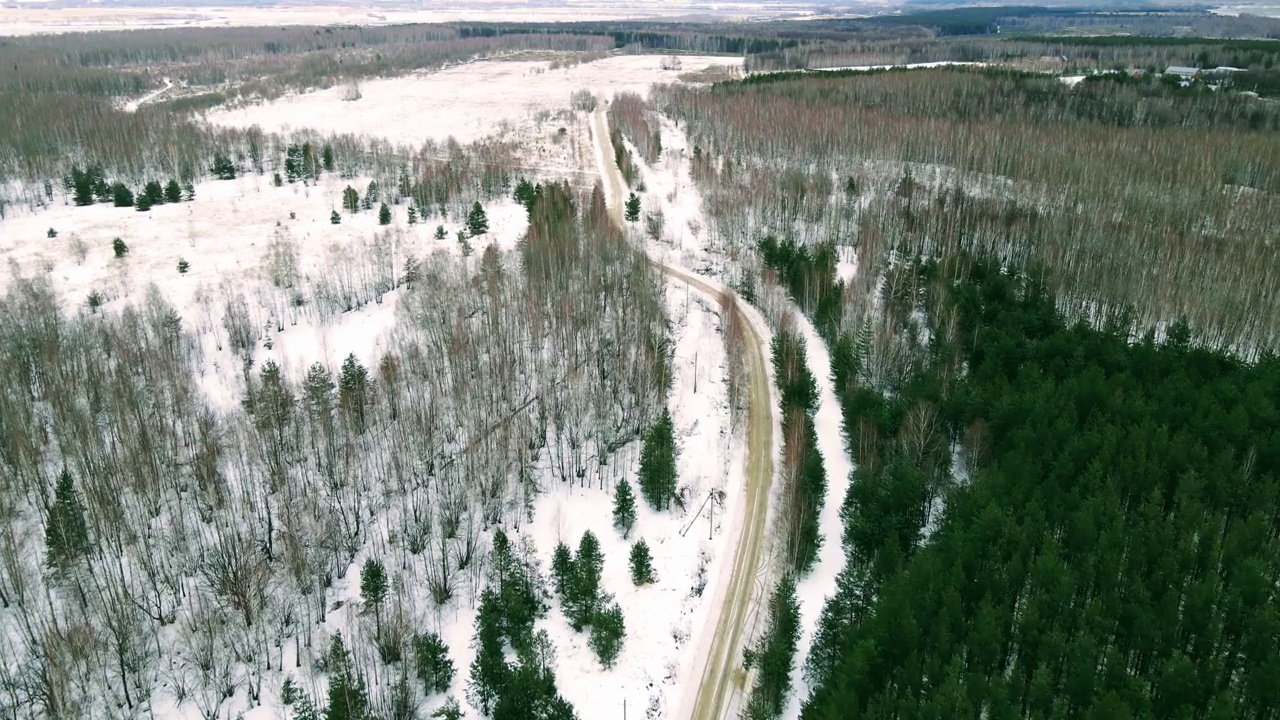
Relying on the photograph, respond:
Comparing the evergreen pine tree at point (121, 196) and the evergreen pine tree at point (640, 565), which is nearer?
the evergreen pine tree at point (640, 565)

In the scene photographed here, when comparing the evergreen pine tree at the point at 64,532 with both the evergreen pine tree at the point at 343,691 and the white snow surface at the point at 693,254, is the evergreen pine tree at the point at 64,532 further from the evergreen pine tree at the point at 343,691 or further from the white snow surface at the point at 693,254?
the white snow surface at the point at 693,254

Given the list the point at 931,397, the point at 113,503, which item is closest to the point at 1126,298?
the point at 931,397

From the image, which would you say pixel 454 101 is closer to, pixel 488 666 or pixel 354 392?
pixel 354 392

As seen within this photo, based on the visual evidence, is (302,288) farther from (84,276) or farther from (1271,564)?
(1271,564)

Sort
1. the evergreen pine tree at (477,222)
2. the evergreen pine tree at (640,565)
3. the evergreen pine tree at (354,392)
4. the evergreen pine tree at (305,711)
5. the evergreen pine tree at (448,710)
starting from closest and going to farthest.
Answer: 1. the evergreen pine tree at (305,711)
2. the evergreen pine tree at (448,710)
3. the evergreen pine tree at (640,565)
4. the evergreen pine tree at (354,392)
5. the evergreen pine tree at (477,222)

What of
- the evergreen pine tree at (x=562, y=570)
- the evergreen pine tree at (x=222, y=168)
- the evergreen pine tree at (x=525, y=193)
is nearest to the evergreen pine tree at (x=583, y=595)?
the evergreen pine tree at (x=562, y=570)
